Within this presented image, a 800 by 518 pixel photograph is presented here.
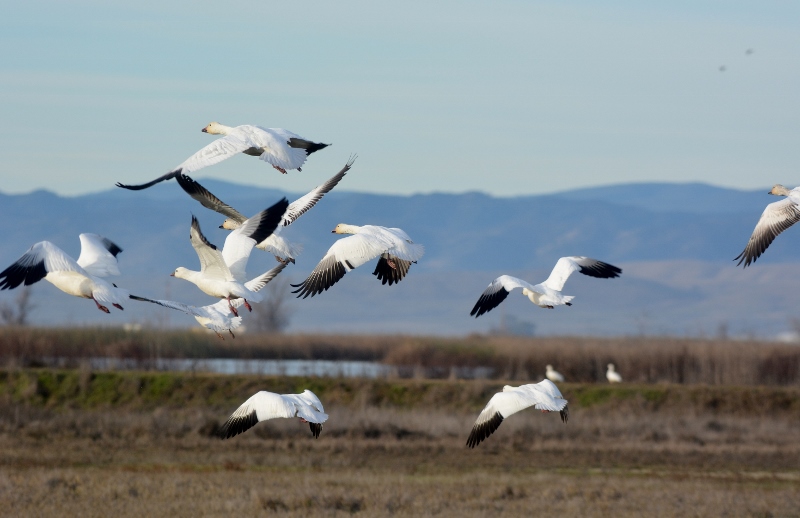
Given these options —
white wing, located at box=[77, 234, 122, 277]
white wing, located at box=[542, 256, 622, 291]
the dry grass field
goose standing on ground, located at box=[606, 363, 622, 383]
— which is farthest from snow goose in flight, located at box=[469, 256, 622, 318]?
goose standing on ground, located at box=[606, 363, 622, 383]

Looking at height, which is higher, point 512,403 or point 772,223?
point 772,223

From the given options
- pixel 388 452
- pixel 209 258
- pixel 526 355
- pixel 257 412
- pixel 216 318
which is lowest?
pixel 388 452

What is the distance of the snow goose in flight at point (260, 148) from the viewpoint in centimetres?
907

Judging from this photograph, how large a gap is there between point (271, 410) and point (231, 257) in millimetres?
1488

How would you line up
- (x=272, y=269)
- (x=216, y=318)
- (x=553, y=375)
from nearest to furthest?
(x=216, y=318) < (x=272, y=269) < (x=553, y=375)

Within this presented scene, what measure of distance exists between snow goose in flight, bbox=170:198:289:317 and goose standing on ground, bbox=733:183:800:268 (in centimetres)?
382

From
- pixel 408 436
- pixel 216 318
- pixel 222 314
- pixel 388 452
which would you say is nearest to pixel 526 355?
pixel 408 436

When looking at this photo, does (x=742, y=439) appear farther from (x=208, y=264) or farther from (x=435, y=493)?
(x=208, y=264)

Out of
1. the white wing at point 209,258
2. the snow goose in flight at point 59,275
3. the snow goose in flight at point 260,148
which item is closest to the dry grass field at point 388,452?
the snow goose in flight at point 59,275

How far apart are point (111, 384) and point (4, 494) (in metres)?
19.0

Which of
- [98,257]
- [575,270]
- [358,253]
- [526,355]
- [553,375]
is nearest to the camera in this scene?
[358,253]

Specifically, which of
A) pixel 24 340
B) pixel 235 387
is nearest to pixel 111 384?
pixel 235 387

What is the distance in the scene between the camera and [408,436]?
33781 mm

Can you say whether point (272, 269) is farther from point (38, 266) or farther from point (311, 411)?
point (38, 266)
